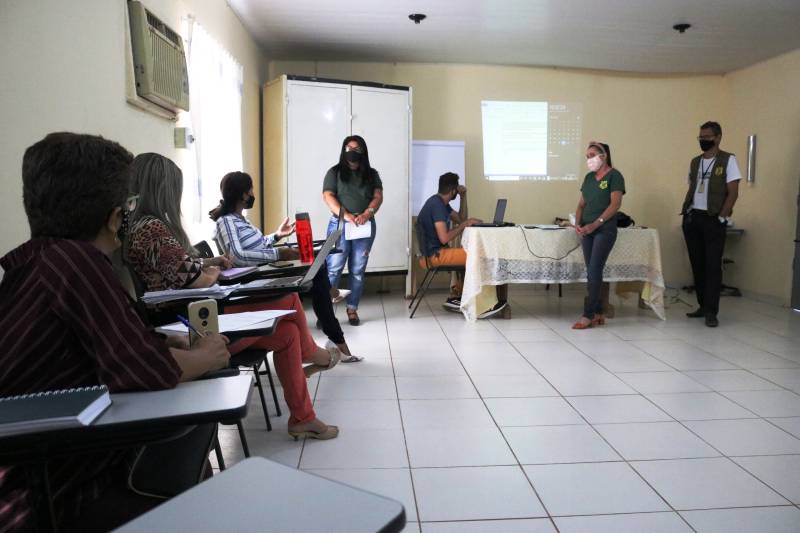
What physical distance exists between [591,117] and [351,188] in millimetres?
3239

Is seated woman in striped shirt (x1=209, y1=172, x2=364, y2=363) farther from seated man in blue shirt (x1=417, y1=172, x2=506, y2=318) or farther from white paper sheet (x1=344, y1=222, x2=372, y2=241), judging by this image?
seated man in blue shirt (x1=417, y1=172, x2=506, y2=318)

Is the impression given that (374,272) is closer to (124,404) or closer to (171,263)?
(171,263)

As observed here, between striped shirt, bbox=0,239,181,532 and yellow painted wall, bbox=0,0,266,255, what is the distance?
39.1 inches

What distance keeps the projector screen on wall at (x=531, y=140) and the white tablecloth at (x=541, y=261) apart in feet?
6.52

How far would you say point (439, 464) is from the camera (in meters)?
2.16

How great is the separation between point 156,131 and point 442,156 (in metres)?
3.60

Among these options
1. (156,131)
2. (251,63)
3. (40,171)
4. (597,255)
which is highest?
(251,63)

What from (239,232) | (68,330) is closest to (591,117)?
(239,232)

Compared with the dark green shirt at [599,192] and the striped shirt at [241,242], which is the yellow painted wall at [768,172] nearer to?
the dark green shirt at [599,192]

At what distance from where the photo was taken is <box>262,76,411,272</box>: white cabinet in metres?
5.39

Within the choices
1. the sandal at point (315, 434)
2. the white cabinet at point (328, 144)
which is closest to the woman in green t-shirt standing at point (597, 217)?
the white cabinet at point (328, 144)

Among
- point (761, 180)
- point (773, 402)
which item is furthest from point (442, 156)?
point (773, 402)

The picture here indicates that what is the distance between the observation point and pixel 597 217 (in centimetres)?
447

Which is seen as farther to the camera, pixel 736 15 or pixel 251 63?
pixel 251 63
